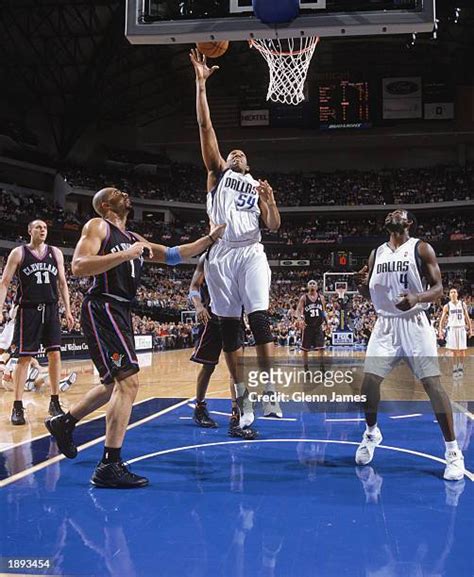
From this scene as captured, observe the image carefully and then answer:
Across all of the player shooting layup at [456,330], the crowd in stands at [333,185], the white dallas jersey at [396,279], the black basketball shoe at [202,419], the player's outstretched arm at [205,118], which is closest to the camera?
the white dallas jersey at [396,279]

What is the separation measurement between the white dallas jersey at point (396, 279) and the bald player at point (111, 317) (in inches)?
52.3

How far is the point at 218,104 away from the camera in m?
28.3

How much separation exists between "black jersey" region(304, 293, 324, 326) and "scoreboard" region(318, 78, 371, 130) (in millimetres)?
13317

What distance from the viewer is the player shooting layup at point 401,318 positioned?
399 centimetres

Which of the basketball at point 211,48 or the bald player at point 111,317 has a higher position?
the basketball at point 211,48

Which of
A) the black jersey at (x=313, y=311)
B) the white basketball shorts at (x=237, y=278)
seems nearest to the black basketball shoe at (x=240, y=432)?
the white basketball shorts at (x=237, y=278)

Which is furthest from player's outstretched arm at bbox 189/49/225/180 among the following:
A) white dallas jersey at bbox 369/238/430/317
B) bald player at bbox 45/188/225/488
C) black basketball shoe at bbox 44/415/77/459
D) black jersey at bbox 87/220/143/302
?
black basketball shoe at bbox 44/415/77/459

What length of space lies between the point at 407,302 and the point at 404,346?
41 centimetres

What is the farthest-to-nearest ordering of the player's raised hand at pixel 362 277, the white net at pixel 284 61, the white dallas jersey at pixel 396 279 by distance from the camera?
the white net at pixel 284 61
the player's raised hand at pixel 362 277
the white dallas jersey at pixel 396 279

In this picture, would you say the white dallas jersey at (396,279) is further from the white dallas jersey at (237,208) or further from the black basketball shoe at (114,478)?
the black basketball shoe at (114,478)

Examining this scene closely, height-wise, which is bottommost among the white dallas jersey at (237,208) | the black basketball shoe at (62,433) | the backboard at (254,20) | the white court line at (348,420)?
the white court line at (348,420)

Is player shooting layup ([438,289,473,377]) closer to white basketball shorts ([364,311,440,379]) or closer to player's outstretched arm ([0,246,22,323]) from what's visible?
white basketball shorts ([364,311,440,379])

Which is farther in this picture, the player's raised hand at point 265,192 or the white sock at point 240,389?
the white sock at point 240,389

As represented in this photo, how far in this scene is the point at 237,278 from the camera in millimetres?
4930
